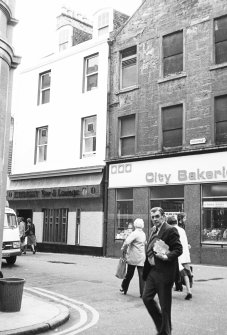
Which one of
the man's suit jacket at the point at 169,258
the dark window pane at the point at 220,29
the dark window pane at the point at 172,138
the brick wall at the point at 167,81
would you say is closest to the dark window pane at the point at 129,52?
the brick wall at the point at 167,81

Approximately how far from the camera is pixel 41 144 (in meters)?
26.1

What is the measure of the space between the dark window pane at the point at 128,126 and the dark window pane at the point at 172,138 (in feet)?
6.84

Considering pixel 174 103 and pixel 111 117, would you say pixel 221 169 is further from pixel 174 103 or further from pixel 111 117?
pixel 111 117

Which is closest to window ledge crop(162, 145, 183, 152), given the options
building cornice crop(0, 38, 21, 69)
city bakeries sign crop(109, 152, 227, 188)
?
city bakeries sign crop(109, 152, 227, 188)

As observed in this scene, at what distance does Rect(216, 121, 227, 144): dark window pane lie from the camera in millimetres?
17828

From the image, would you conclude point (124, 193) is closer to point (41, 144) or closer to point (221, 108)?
point (221, 108)

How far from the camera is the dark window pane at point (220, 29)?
60.4 ft

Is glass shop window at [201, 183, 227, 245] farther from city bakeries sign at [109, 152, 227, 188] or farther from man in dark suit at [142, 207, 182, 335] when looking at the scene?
man in dark suit at [142, 207, 182, 335]

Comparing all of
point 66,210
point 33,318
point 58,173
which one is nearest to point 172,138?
point 58,173

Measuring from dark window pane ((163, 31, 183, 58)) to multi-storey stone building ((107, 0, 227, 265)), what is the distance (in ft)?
0.15

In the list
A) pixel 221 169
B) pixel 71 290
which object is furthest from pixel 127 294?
pixel 221 169

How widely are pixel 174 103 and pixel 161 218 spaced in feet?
45.3

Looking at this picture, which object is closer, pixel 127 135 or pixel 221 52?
pixel 221 52

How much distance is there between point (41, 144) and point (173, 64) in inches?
393
